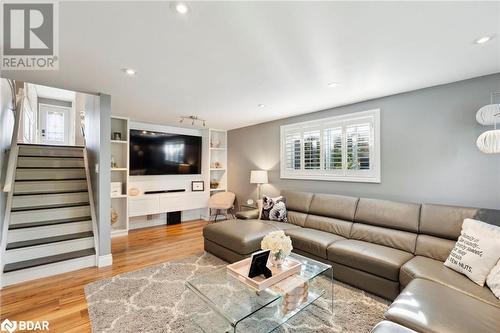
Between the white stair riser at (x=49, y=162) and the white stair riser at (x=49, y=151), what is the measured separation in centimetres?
23

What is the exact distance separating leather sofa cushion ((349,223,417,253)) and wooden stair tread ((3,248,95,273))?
11.9ft

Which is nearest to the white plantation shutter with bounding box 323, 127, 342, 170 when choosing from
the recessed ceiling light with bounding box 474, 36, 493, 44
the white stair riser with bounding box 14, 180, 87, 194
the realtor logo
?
the recessed ceiling light with bounding box 474, 36, 493, 44

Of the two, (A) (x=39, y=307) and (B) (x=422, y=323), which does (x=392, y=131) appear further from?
(A) (x=39, y=307)

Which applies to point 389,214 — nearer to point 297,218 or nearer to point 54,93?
point 297,218

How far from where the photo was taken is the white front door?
6.46 metres

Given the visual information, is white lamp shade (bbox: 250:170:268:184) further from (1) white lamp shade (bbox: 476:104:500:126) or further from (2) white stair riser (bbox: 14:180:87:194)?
(1) white lamp shade (bbox: 476:104:500:126)

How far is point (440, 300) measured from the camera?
4.98 ft

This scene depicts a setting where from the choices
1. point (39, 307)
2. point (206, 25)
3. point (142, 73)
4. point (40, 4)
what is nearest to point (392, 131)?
point (206, 25)

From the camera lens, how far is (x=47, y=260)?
280 centimetres

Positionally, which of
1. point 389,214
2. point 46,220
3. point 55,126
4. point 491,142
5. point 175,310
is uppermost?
point 55,126

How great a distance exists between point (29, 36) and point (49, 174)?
3.03m

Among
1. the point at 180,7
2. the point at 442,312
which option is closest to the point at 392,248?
the point at 442,312

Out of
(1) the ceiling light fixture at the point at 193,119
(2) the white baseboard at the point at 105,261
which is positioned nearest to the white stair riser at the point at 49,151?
(1) the ceiling light fixture at the point at 193,119

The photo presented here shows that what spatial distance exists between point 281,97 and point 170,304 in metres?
2.85
